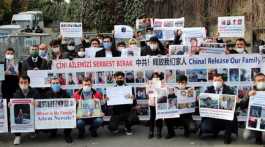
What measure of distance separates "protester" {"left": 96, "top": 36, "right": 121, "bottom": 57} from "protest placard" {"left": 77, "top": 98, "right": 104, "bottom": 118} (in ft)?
5.76

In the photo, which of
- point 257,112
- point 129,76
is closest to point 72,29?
point 129,76

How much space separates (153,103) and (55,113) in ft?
6.58

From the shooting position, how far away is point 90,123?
38.9ft

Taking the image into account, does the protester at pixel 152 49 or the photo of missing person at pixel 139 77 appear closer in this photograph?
the photo of missing person at pixel 139 77

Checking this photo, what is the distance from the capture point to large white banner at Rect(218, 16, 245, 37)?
14195mm

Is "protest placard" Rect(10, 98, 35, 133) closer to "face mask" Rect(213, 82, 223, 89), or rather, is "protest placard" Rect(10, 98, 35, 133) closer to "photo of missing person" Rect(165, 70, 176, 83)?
"photo of missing person" Rect(165, 70, 176, 83)

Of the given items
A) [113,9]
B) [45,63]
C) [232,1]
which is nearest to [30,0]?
[113,9]

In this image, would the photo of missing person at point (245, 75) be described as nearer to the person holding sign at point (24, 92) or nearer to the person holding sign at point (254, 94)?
the person holding sign at point (254, 94)

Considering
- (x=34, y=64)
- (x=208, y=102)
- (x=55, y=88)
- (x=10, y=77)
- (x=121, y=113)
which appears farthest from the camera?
(x=10, y=77)

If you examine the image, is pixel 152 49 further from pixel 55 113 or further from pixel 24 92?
pixel 24 92

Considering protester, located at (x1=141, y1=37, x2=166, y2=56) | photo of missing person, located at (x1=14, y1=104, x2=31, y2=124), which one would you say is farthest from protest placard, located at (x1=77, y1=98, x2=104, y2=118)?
protester, located at (x1=141, y1=37, x2=166, y2=56)

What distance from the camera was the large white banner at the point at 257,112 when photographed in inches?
421

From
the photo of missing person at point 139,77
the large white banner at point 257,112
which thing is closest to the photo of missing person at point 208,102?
the large white banner at point 257,112

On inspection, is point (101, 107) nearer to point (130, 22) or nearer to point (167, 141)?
point (167, 141)
